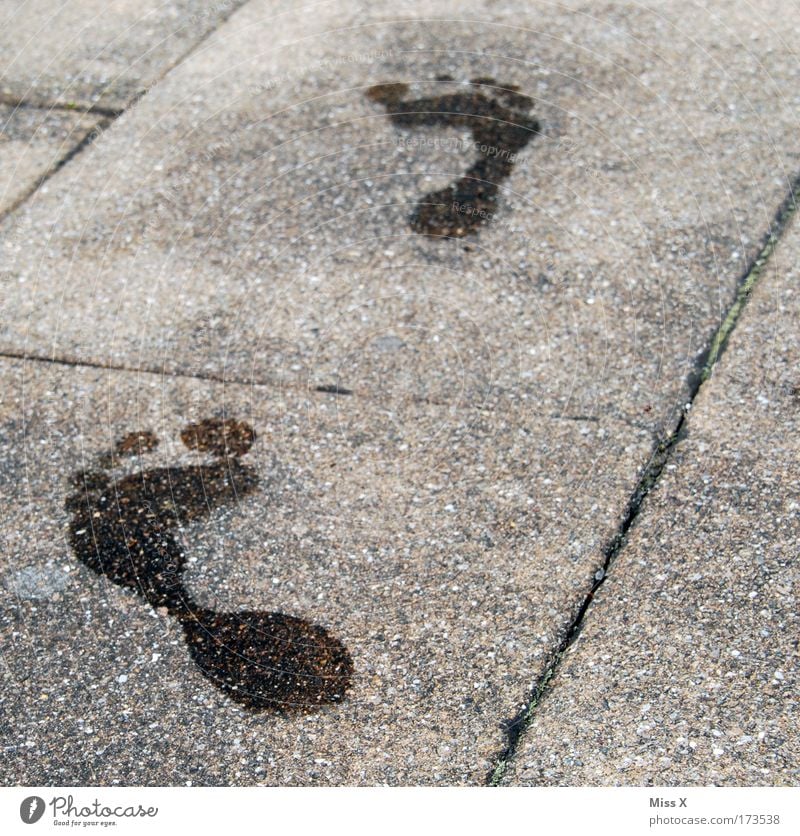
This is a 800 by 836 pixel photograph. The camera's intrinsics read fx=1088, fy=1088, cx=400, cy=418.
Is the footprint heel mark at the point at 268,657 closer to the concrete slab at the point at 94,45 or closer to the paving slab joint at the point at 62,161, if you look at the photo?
the paving slab joint at the point at 62,161

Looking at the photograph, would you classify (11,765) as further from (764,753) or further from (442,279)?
(442,279)

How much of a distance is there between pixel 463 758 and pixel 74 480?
1.54m

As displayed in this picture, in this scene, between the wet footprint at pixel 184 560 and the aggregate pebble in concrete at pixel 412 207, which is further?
the aggregate pebble in concrete at pixel 412 207

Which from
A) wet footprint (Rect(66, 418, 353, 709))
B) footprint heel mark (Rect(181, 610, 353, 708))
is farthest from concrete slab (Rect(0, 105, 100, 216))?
footprint heel mark (Rect(181, 610, 353, 708))

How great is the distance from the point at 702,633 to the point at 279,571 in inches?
45.3

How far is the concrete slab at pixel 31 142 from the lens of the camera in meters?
4.82

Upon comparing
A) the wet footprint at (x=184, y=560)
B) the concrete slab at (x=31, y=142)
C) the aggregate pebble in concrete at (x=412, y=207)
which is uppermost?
the aggregate pebble in concrete at (x=412, y=207)

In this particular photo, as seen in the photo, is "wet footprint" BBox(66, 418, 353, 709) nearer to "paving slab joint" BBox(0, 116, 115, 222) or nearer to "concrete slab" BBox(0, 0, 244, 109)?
"paving slab joint" BBox(0, 116, 115, 222)

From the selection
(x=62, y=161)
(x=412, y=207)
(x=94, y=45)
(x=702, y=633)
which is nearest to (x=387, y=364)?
(x=412, y=207)

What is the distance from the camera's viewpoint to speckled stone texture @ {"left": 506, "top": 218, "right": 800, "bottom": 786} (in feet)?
8.26

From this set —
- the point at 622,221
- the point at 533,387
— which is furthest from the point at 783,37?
the point at 533,387

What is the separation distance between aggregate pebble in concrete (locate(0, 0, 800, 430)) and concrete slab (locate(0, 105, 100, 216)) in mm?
166

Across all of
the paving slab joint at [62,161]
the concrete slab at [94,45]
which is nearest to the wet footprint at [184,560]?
the paving slab joint at [62,161]

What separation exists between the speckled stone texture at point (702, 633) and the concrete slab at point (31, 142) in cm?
310
